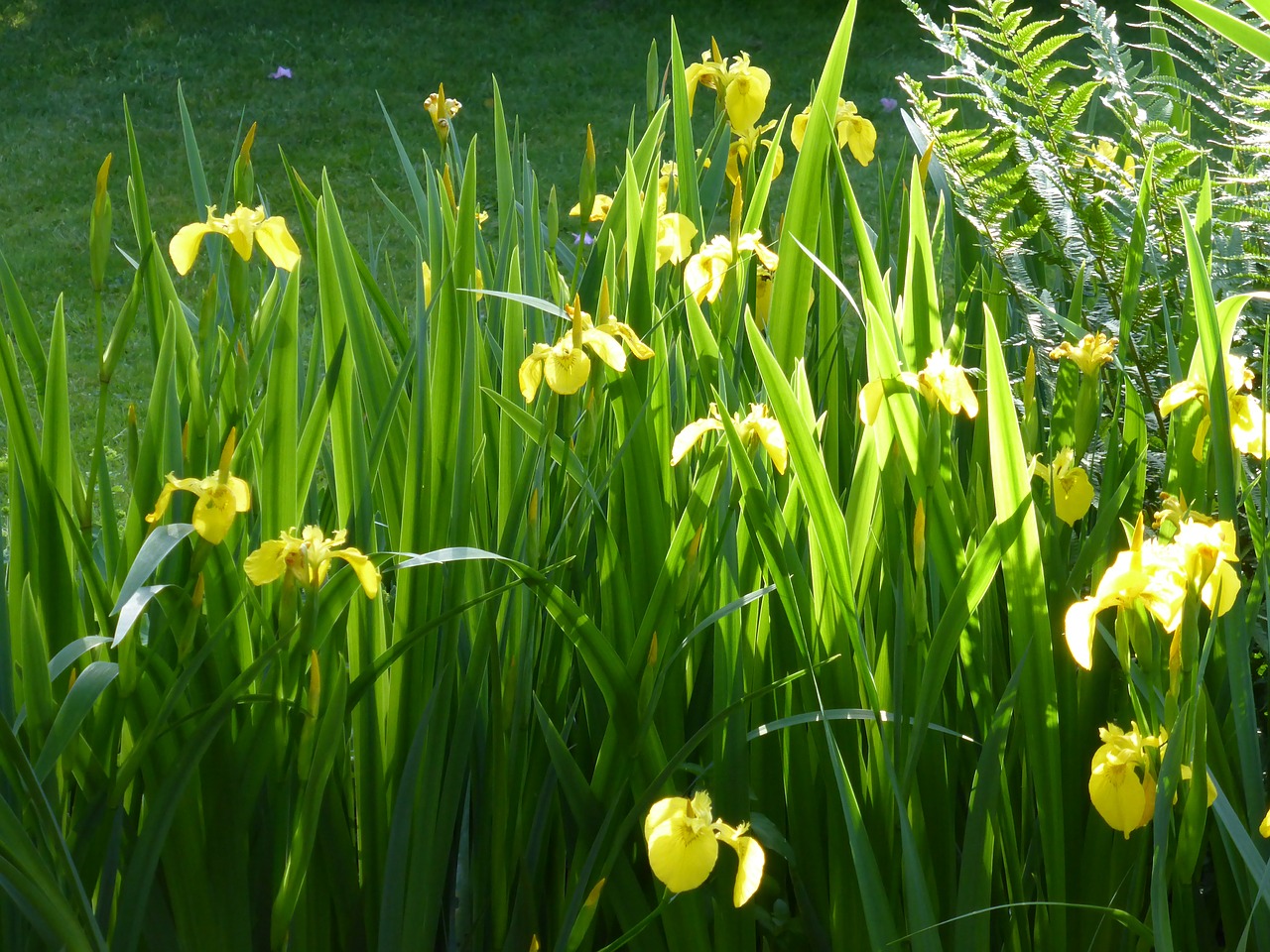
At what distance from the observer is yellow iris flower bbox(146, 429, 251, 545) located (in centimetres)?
71

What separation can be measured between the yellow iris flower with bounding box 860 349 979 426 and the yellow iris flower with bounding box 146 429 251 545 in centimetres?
39

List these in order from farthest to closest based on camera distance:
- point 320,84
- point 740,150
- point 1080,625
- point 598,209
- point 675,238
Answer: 1. point 320,84
2. point 598,209
3. point 740,150
4. point 675,238
5. point 1080,625

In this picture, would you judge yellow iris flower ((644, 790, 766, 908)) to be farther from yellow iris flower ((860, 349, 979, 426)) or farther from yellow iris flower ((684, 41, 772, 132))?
yellow iris flower ((684, 41, 772, 132))

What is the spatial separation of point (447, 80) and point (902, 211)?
16.4ft

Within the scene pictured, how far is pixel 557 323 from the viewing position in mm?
1187

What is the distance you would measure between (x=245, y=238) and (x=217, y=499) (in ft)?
0.72

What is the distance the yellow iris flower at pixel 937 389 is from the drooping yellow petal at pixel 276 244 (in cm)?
41

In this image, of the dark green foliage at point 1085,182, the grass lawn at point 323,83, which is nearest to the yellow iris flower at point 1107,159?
the dark green foliage at point 1085,182

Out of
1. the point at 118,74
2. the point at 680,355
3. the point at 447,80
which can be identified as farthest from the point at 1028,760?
the point at 118,74

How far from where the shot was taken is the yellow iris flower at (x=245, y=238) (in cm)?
84

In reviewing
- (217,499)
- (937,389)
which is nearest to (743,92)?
(937,389)

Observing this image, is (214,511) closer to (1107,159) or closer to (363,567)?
(363,567)

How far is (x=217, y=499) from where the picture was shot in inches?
28.5

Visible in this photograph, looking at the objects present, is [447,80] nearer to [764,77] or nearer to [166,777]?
[764,77]
